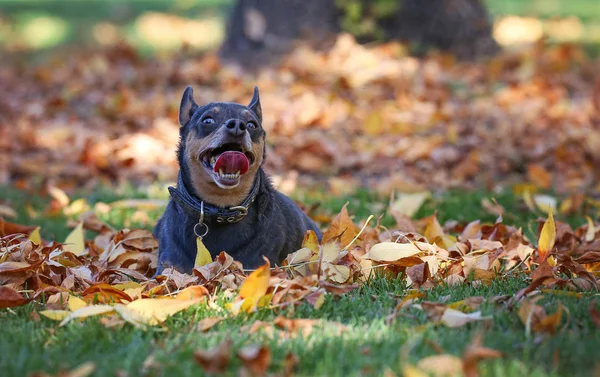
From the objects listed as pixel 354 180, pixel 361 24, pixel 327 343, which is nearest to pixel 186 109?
pixel 327 343

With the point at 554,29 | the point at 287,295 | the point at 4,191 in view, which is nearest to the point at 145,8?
the point at 554,29

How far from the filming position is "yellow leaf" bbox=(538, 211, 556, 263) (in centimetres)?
368

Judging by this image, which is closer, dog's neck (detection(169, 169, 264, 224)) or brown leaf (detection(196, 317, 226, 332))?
brown leaf (detection(196, 317, 226, 332))

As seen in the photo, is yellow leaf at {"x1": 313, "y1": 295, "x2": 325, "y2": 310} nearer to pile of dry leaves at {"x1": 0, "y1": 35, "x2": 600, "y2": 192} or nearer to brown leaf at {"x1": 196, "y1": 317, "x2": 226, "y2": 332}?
brown leaf at {"x1": 196, "y1": 317, "x2": 226, "y2": 332}

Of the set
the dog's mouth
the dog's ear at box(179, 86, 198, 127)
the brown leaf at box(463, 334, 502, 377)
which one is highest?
the dog's ear at box(179, 86, 198, 127)

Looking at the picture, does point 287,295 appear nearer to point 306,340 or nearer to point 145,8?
point 306,340

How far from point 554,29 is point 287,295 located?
11721 mm

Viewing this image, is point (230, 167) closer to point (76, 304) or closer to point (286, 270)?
point (286, 270)

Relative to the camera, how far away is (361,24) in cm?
967

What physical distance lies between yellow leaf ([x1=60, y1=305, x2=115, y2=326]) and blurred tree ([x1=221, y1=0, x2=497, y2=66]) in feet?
22.8

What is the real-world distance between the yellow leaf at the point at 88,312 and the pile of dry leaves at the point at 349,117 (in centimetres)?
354

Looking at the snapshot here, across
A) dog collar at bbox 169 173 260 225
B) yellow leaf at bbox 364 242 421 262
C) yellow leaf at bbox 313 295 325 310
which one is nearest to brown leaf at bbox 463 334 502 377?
yellow leaf at bbox 313 295 325 310

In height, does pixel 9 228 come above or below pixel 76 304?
below

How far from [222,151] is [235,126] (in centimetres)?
20
